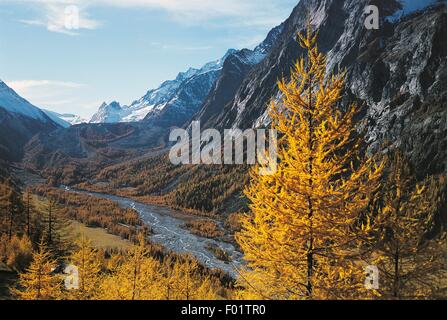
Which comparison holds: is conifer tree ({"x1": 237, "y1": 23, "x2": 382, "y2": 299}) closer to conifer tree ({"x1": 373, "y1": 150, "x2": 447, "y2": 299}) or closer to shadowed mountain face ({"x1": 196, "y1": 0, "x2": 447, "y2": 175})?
conifer tree ({"x1": 373, "y1": 150, "x2": 447, "y2": 299})

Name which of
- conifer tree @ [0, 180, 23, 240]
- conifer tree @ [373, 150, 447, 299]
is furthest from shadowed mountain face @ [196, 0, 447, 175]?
conifer tree @ [0, 180, 23, 240]

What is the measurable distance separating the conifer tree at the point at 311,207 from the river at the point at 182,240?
40185 mm

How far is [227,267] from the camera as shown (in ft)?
206

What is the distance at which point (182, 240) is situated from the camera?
81375mm

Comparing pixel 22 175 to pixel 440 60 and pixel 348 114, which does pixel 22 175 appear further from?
pixel 348 114

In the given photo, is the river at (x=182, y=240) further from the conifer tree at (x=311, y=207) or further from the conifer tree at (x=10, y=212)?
the conifer tree at (x=311, y=207)

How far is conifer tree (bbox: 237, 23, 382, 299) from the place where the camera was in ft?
42.1

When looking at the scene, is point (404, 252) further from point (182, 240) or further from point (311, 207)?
point (182, 240)

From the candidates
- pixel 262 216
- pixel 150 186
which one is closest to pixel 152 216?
pixel 150 186

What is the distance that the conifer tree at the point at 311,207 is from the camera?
12820 millimetres

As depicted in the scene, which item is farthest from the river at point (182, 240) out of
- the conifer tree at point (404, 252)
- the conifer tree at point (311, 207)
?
the conifer tree at point (311, 207)

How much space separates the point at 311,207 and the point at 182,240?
7107 centimetres

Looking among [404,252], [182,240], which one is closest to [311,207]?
[404,252]
